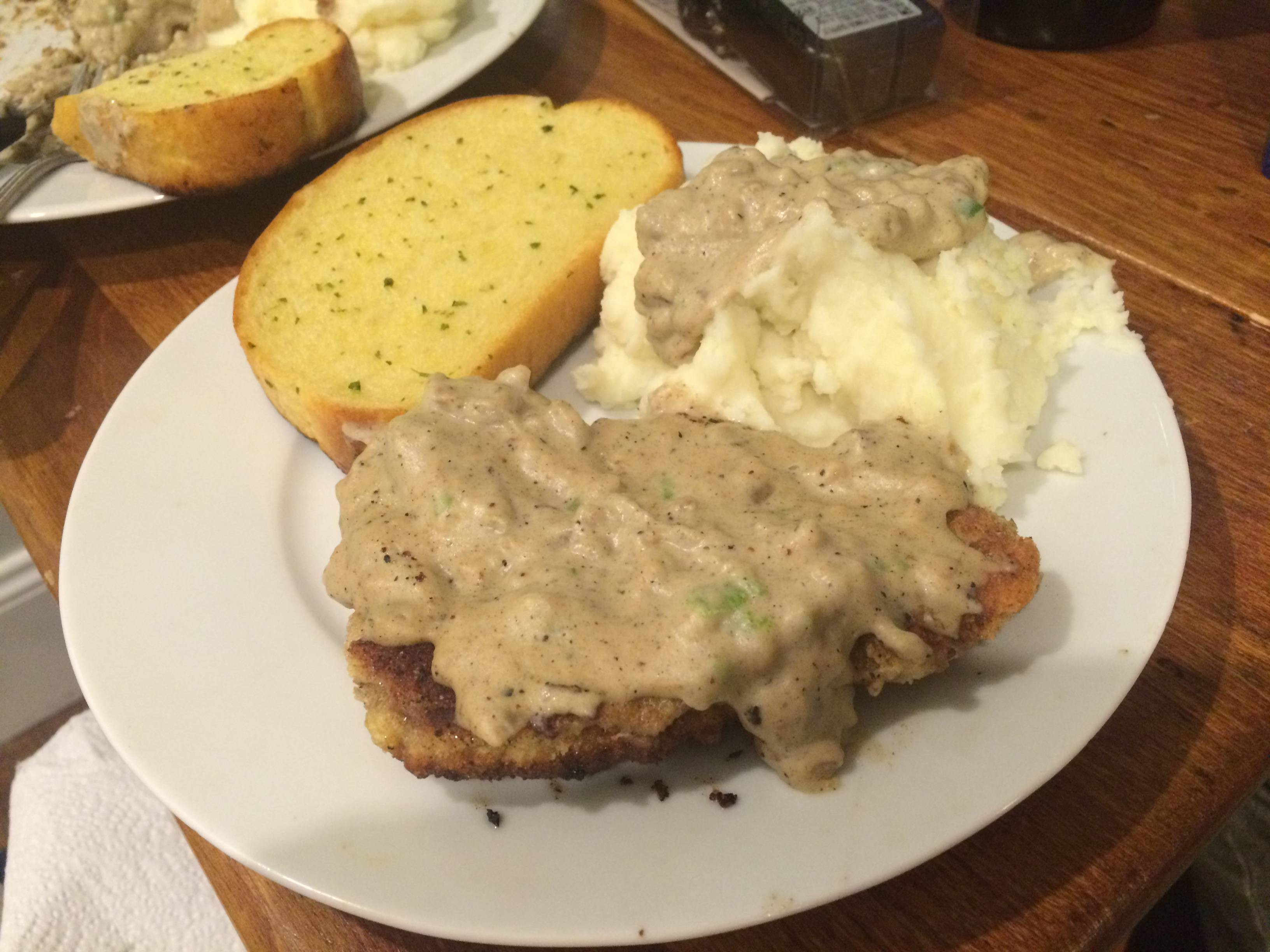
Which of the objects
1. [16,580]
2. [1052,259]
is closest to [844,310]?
[1052,259]

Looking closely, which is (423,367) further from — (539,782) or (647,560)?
(539,782)

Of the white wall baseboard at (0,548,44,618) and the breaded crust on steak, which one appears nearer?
the breaded crust on steak

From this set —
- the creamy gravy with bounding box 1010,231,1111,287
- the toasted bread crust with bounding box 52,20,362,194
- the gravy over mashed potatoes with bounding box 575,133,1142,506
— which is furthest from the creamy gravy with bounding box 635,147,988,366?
the toasted bread crust with bounding box 52,20,362,194

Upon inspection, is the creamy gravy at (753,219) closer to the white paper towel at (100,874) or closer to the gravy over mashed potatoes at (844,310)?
the gravy over mashed potatoes at (844,310)

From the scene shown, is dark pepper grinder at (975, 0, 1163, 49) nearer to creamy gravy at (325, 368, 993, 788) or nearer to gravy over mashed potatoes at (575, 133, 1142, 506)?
gravy over mashed potatoes at (575, 133, 1142, 506)

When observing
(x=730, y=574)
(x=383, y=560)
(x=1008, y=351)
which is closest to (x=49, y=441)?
(x=383, y=560)

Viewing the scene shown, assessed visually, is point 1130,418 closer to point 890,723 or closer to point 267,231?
point 890,723

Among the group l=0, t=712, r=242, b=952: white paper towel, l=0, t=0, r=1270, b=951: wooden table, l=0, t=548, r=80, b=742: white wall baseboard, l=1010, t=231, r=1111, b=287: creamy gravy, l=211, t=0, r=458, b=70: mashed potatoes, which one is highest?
l=211, t=0, r=458, b=70: mashed potatoes
